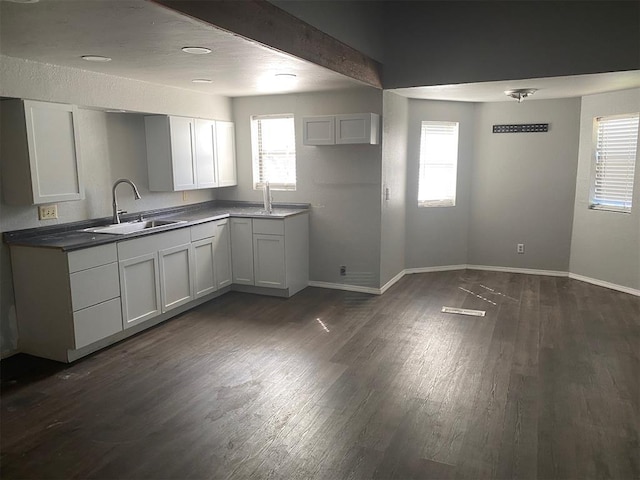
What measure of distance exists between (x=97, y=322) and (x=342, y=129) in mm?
2870

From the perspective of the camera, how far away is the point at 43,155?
135 inches

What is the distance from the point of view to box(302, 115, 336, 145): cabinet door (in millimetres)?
4863

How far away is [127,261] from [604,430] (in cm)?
344

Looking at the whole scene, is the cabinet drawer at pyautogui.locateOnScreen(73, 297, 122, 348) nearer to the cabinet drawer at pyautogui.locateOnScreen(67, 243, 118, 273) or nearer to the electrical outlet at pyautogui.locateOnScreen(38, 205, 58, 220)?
the cabinet drawer at pyautogui.locateOnScreen(67, 243, 118, 273)

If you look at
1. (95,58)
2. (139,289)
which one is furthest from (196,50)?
(139,289)

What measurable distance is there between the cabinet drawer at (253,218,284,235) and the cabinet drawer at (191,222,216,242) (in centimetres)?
44

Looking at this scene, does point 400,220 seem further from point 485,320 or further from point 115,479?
point 115,479

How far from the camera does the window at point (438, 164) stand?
5887mm

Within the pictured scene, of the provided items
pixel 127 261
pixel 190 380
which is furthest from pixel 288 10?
pixel 190 380

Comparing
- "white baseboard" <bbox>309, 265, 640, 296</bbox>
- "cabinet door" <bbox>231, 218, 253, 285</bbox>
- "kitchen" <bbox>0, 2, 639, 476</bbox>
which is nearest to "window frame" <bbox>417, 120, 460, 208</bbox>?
"kitchen" <bbox>0, 2, 639, 476</bbox>

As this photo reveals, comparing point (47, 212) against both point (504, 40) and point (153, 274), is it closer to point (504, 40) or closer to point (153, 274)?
point (153, 274)

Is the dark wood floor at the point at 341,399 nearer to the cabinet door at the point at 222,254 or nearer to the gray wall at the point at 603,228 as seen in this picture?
the cabinet door at the point at 222,254

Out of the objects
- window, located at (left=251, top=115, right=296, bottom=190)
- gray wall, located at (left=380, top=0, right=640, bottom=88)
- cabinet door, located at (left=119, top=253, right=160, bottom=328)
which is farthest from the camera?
window, located at (left=251, top=115, right=296, bottom=190)

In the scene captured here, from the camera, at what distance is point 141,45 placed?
9.61ft
